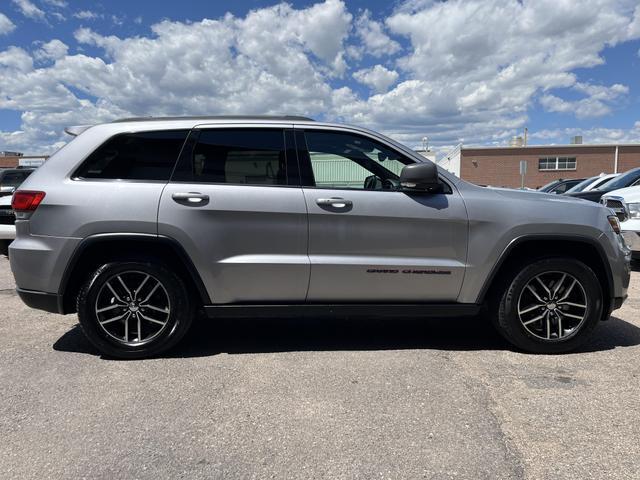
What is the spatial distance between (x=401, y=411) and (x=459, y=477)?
689 millimetres

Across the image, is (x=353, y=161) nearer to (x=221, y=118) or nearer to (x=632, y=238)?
(x=221, y=118)

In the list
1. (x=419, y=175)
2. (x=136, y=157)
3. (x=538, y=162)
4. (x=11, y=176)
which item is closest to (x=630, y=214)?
(x=419, y=175)

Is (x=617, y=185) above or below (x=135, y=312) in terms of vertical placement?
above

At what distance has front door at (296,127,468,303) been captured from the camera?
3836 mm

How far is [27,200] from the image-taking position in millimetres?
3777

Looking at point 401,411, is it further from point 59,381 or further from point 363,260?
point 59,381

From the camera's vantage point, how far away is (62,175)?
382 centimetres

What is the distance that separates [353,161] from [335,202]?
518mm

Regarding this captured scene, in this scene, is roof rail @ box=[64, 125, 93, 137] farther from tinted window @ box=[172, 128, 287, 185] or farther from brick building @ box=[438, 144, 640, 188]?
brick building @ box=[438, 144, 640, 188]

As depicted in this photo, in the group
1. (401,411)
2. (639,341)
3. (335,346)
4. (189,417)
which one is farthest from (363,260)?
(639,341)

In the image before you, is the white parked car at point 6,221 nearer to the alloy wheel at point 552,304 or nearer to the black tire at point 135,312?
the black tire at point 135,312

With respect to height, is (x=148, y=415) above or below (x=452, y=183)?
below

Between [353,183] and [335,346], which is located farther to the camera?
[335,346]

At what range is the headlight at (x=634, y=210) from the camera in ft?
25.0
